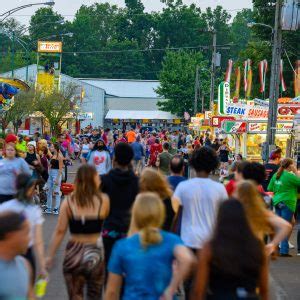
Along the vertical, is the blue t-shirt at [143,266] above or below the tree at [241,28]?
below

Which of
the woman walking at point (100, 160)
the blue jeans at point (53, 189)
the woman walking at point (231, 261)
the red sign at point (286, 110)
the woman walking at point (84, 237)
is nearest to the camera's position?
the woman walking at point (231, 261)

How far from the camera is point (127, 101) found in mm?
122000

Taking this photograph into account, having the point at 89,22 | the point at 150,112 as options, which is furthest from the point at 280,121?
the point at 89,22

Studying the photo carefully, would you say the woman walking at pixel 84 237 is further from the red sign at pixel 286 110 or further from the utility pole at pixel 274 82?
the red sign at pixel 286 110

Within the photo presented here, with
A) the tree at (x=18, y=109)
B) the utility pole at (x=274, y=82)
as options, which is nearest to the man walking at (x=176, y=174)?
the utility pole at (x=274, y=82)

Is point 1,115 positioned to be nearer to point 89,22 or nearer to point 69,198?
point 69,198

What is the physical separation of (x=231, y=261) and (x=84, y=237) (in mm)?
2809

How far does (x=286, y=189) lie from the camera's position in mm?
15258

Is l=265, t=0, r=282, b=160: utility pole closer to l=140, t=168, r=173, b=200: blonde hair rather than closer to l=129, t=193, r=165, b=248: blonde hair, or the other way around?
l=140, t=168, r=173, b=200: blonde hair

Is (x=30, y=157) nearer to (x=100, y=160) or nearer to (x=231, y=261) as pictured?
(x=100, y=160)

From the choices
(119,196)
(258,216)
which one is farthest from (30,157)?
(258,216)

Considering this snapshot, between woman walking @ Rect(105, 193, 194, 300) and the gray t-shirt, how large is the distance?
7.12 metres

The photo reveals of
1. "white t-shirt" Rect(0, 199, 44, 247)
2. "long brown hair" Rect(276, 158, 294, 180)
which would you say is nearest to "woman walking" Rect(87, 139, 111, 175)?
"long brown hair" Rect(276, 158, 294, 180)

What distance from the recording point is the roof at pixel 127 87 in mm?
122750
